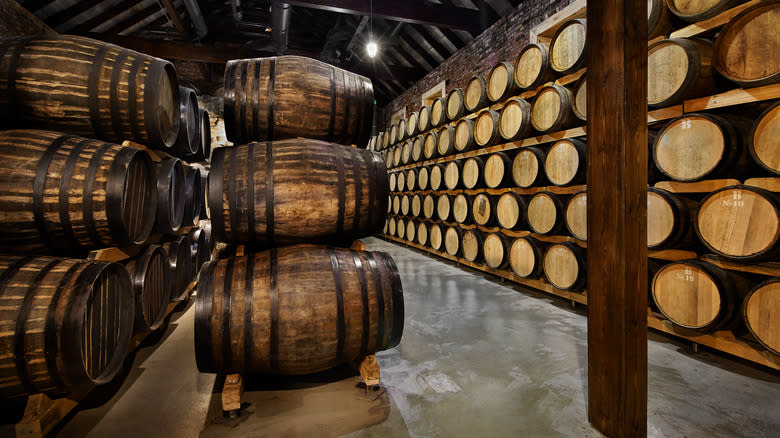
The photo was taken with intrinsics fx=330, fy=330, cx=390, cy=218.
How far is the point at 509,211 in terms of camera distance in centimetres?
467

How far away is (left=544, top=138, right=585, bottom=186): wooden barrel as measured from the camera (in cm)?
376

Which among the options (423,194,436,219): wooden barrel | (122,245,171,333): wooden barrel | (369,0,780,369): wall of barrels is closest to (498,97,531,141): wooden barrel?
(369,0,780,369): wall of barrels

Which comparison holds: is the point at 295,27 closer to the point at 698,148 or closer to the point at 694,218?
the point at 698,148

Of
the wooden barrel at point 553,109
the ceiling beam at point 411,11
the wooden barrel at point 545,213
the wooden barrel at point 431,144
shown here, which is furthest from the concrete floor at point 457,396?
the ceiling beam at point 411,11

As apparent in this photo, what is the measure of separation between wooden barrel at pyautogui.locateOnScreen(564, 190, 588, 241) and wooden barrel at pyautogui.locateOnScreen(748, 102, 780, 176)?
56.0 inches

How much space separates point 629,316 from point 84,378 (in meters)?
2.90

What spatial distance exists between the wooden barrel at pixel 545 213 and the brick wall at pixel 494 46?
3.18 meters

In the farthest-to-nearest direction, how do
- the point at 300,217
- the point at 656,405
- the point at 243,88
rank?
the point at 243,88
the point at 300,217
the point at 656,405

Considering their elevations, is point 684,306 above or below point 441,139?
below

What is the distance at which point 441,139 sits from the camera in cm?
646

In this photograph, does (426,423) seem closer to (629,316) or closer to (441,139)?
(629,316)

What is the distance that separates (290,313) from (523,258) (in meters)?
3.50

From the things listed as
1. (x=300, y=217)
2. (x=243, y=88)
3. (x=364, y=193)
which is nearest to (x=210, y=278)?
(x=300, y=217)

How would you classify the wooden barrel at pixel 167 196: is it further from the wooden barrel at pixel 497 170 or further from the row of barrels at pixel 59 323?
the wooden barrel at pixel 497 170
